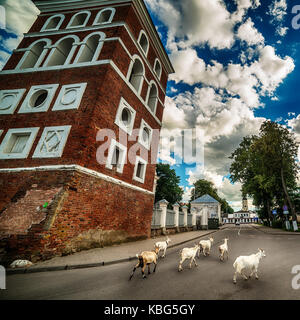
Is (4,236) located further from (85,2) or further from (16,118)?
(85,2)

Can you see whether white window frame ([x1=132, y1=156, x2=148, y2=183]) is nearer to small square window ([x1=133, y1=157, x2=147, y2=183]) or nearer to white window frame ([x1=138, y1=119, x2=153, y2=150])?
small square window ([x1=133, y1=157, x2=147, y2=183])

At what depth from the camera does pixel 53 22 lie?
13859mm

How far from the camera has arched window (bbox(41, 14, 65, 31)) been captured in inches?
526

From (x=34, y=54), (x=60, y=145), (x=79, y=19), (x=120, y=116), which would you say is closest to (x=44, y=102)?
(x=60, y=145)

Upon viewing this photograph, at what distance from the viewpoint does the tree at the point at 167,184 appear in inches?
1575

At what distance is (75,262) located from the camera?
5707 mm

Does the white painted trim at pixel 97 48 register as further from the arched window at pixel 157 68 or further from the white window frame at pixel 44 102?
the arched window at pixel 157 68

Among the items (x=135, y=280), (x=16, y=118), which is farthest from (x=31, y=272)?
(x=16, y=118)

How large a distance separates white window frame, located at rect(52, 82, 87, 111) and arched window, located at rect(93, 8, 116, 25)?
6.49 m

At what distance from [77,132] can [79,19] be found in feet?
38.3

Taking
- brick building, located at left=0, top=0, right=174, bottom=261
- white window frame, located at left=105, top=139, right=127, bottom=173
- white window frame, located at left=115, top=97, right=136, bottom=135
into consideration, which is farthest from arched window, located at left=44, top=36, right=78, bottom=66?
white window frame, located at left=105, top=139, right=127, bottom=173

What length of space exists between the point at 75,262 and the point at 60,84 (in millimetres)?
9597

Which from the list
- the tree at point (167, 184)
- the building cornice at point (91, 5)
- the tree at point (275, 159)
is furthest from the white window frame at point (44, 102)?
the tree at point (167, 184)

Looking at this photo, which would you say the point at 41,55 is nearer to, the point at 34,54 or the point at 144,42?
the point at 34,54
